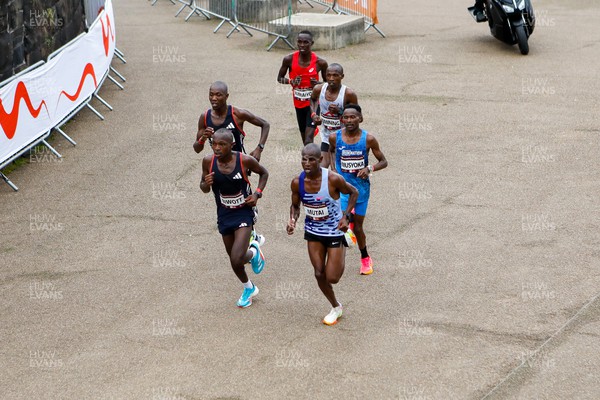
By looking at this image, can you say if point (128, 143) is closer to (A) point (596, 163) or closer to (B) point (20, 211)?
(B) point (20, 211)

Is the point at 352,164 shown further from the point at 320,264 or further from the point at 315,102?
the point at 315,102

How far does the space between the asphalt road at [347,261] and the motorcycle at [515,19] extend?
1.67 metres

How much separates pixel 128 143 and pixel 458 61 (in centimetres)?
857

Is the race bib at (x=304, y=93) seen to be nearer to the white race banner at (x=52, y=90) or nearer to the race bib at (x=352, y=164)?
the race bib at (x=352, y=164)

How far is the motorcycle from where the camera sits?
2092 centimetres

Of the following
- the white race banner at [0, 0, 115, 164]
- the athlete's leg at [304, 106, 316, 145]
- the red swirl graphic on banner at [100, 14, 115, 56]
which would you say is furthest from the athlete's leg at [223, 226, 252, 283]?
the red swirl graphic on banner at [100, 14, 115, 56]

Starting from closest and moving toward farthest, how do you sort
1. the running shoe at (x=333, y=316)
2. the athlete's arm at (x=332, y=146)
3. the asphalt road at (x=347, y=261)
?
1. the asphalt road at (x=347, y=261)
2. the running shoe at (x=333, y=316)
3. the athlete's arm at (x=332, y=146)

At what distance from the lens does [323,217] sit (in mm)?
9156

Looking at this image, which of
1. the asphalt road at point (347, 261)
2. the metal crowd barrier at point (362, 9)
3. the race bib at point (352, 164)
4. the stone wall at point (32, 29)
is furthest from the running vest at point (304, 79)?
the metal crowd barrier at point (362, 9)

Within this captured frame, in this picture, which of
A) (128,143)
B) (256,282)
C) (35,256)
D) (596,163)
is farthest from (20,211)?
(596,163)

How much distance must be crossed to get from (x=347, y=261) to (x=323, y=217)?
6.43 feet

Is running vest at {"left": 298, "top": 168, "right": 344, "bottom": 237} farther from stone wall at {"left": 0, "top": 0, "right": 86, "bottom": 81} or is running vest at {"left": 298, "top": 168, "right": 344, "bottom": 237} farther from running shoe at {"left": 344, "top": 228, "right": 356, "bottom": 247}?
stone wall at {"left": 0, "top": 0, "right": 86, "bottom": 81}

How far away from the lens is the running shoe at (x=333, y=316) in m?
9.38

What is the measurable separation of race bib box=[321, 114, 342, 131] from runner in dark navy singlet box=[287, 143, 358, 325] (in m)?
2.98
